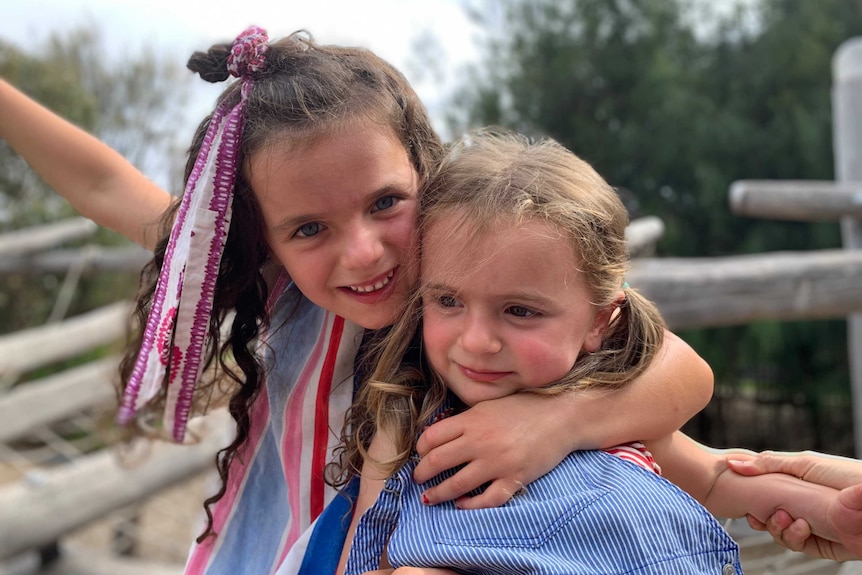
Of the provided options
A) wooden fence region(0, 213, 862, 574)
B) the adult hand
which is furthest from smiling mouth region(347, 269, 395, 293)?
wooden fence region(0, 213, 862, 574)

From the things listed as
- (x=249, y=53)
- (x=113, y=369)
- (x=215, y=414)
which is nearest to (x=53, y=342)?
(x=215, y=414)

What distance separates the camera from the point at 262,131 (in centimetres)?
102

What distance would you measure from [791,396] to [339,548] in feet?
21.2

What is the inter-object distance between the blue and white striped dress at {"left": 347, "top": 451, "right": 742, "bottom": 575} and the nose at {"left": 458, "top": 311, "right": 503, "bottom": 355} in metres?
0.16

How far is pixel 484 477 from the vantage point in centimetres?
88

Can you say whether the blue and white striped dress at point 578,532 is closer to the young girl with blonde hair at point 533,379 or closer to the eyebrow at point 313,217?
the young girl with blonde hair at point 533,379

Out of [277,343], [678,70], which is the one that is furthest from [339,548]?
[678,70]

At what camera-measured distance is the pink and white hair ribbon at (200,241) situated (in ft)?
3.40

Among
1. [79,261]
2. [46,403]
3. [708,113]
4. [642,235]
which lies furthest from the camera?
[708,113]

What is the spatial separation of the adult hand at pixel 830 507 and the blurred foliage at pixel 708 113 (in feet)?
17.5

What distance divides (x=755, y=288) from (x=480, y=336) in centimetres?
252

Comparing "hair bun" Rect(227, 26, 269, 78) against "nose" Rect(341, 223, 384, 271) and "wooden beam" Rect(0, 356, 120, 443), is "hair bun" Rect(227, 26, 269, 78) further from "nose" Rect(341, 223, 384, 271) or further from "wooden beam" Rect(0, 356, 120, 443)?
"wooden beam" Rect(0, 356, 120, 443)

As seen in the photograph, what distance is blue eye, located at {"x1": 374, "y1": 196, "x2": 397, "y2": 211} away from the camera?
1.03 metres

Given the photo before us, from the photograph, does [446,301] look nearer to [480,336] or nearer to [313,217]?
[480,336]
